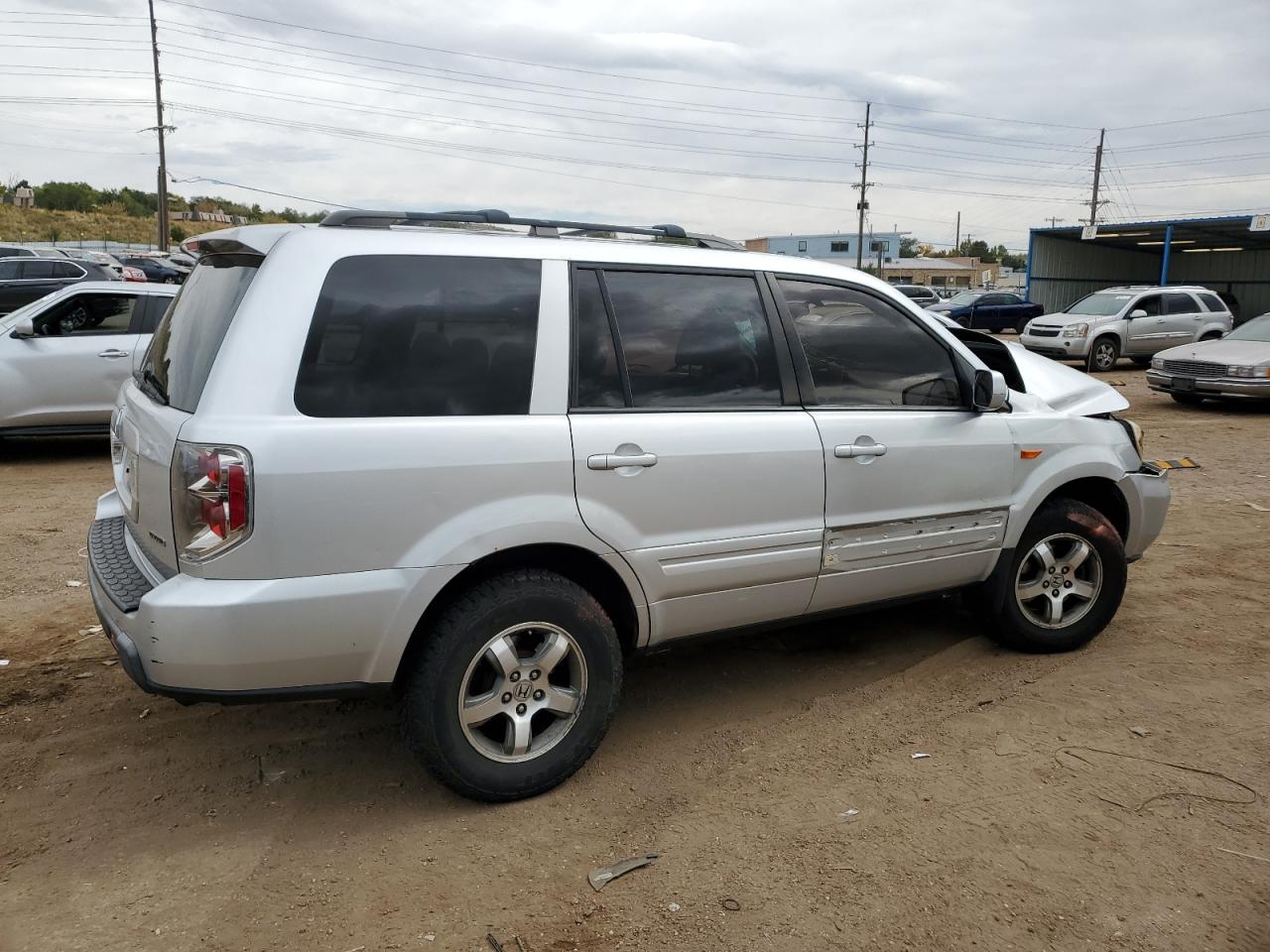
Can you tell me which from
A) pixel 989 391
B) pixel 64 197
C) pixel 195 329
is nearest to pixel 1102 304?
pixel 989 391

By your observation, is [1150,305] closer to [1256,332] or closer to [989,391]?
[1256,332]

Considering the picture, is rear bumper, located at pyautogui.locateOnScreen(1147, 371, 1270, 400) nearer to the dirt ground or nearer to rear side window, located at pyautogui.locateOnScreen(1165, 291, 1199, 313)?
rear side window, located at pyautogui.locateOnScreen(1165, 291, 1199, 313)

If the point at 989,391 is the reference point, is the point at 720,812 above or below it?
below

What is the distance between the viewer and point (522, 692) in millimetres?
3150

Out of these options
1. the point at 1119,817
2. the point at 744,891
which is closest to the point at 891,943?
the point at 744,891

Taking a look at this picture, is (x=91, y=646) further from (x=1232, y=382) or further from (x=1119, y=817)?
(x=1232, y=382)

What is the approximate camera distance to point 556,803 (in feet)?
10.7

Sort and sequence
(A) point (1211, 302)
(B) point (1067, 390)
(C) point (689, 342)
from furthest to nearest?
(A) point (1211, 302)
(B) point (1067, 390)
(C) point (689, 342)

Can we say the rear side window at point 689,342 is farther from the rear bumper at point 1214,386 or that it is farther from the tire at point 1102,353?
the tire at point 1102,353

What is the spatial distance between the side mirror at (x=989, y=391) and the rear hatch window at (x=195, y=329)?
2.78 metres

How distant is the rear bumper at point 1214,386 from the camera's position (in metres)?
13.1

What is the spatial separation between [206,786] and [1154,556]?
18.3 feet

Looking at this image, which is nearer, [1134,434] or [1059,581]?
[1059,581]

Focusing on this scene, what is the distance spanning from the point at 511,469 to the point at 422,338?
0.48m
